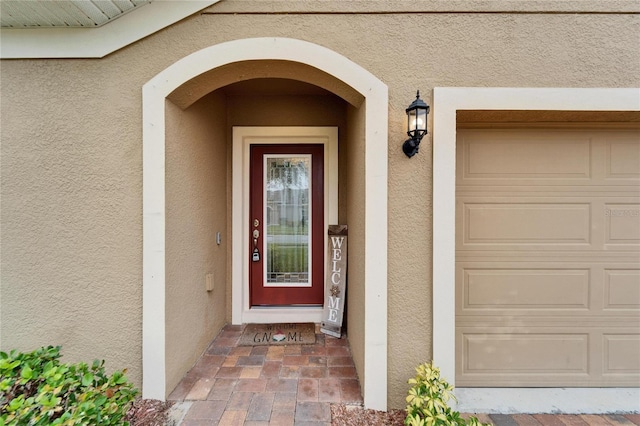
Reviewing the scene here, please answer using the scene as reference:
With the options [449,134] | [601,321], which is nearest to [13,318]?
[449,134]

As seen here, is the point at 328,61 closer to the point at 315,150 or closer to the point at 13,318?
the point at 315,150

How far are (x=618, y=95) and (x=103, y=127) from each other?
4.13 metres

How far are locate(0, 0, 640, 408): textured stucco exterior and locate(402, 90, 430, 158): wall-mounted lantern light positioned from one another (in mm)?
109

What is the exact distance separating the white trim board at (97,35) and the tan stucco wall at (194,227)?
1.97 feet

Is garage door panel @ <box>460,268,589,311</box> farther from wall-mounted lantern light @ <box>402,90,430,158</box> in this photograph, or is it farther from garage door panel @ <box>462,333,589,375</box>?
wall-mounted lantern light @ <box>402,90,430,158</box>

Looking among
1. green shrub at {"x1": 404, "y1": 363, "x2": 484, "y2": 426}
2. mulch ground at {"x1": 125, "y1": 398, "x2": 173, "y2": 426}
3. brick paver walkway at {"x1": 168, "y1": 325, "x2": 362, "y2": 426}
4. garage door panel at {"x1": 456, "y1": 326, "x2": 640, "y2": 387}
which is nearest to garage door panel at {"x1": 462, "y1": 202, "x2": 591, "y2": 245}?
garage door panel at {"x1": 456, "y1": 326, "x2": 640, "y2": 387}

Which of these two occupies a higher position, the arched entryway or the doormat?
the arched entryway

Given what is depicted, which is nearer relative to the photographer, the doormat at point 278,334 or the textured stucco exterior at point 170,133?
the textured stucco exterior at point 170,133

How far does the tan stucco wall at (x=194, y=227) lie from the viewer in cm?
231

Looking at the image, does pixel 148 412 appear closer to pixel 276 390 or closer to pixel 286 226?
pixel 276 390

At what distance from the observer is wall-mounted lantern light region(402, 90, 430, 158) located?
1.99 meters

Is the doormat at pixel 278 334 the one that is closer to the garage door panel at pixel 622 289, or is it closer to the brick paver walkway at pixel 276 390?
the brick paver walkway at pixel 276 390

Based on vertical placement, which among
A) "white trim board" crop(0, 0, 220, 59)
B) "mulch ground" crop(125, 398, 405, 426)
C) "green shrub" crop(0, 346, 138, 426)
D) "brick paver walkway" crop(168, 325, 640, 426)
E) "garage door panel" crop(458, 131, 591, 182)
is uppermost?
"white trim board" crop(0, 0, 220, 59)

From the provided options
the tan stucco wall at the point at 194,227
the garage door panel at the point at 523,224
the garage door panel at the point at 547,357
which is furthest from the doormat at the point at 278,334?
the garage door panel at the point at 523,224
